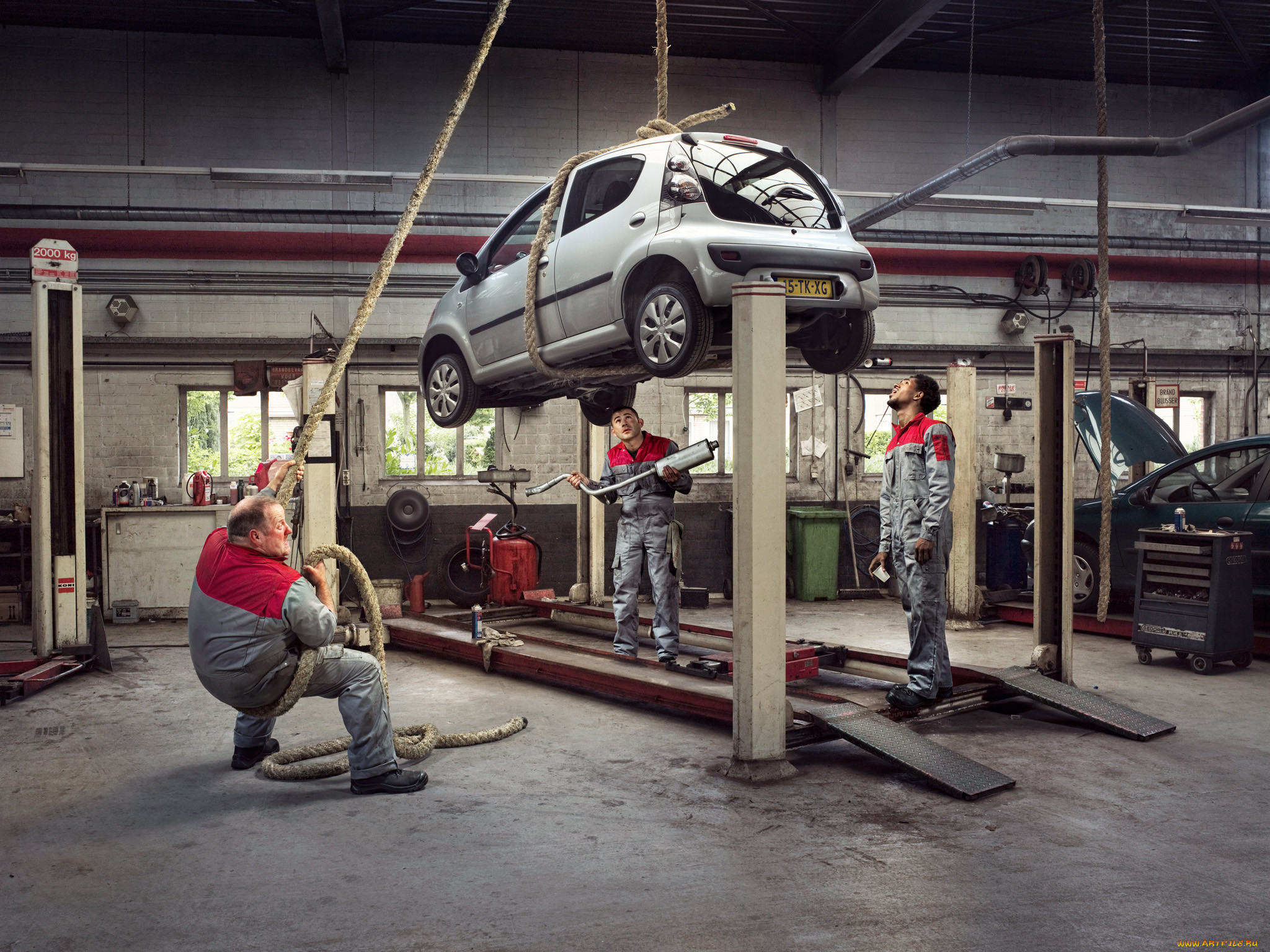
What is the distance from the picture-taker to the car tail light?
3873 mm

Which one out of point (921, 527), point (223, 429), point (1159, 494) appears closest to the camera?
point (921, 527)

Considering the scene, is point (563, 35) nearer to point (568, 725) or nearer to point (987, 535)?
point (987, 535)

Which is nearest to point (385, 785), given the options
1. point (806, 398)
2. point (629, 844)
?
point (629, 844)

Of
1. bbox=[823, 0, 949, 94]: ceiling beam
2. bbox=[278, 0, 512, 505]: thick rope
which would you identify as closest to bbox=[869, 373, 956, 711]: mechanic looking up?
bbox=[278, 0, 512, 505]: thick rope

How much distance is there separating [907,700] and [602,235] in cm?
283

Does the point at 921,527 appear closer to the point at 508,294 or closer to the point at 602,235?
the point at 602,235

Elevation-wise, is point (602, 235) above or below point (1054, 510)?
above

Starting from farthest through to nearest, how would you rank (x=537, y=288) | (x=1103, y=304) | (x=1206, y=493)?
(x=1206, y=493), (x=1103, y=304), (x=537, y=288)

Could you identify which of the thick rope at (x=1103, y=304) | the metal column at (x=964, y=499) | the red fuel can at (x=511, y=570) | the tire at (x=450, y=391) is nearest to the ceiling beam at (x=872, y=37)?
the thick rope at (x=1103, y=304)

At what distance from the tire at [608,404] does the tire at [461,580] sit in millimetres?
3195

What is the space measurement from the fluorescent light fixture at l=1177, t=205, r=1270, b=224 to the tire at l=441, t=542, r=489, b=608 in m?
7.94

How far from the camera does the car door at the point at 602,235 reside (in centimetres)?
399

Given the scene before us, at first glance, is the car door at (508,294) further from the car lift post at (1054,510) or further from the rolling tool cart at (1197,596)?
the rolling tool cart at (1197,596)

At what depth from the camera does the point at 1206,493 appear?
7000mm
